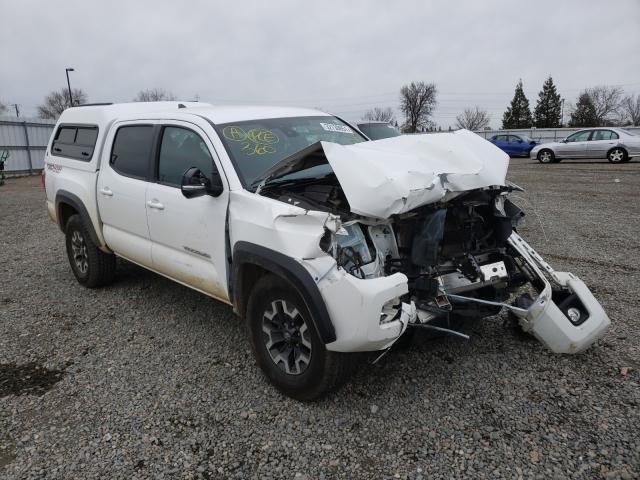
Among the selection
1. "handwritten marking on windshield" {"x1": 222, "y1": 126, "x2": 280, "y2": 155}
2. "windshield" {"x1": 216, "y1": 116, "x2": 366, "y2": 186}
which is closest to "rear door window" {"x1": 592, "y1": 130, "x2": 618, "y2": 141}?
"windshield" {"x1": 216, "y1": 116, "x2": 366, "y2": 186}

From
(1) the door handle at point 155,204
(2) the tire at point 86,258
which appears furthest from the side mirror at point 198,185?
(2) the tire at point 86,258

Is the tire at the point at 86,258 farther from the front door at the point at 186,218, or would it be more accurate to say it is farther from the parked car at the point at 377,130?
the parked car at the point at 377,130

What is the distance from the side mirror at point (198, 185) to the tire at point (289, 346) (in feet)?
2.38

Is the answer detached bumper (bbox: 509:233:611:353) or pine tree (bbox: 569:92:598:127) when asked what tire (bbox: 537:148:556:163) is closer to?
detached bumper (bbox: 509:233:611:353)

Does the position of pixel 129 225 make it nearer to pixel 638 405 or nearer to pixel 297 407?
pixel 297 407

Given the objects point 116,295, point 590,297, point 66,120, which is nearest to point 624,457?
point 590,297

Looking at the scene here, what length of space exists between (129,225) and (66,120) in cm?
219

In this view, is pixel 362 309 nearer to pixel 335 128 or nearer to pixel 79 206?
pixel 335 128

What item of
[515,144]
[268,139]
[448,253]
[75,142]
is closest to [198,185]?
[268,139]

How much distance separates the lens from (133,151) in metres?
4.55

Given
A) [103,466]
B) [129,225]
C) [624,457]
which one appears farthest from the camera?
[129,225]

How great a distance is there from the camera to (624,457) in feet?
8.31

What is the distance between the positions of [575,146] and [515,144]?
698cm

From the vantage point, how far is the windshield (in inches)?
140
